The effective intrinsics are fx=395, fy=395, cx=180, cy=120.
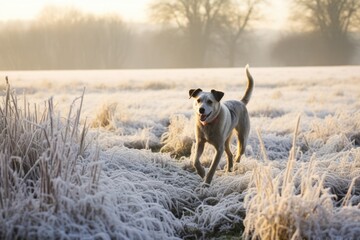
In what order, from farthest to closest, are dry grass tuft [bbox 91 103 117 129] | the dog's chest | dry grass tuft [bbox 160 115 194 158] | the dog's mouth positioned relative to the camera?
dry grass tuft [bbox 91 103 117 129] < dry grass tuft [bbox 160 115 194 158] < the dog's chest < the dog's mouth

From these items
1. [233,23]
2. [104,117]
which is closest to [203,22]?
[233,23]

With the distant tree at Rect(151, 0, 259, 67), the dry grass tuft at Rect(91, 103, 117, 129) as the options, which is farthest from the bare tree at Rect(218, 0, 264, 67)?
the dry grass tuft at Rect(91, 103, 117, 129)

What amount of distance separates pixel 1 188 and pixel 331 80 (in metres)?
18.1

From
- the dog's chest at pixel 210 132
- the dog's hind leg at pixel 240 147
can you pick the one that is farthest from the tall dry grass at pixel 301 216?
the dog's hind leg at pixel 240 147

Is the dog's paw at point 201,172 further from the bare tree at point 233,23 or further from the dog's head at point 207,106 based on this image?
the bare tree at point 233,23

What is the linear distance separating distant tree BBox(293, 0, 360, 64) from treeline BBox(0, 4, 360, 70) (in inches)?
6.0

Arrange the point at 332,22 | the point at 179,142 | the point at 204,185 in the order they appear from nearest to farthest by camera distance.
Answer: the point at 204,185 → the point at 179,142 → the point at 332,22

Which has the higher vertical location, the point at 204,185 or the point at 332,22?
the point at 332,22

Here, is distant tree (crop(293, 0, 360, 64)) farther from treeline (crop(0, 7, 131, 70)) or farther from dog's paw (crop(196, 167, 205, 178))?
dog's paw (crop(196, 167, 205, 178))

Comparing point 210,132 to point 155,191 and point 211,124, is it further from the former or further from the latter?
point 155,191

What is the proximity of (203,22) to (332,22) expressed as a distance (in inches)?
632

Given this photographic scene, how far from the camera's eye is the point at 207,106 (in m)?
4.50

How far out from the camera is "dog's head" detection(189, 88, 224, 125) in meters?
4.49

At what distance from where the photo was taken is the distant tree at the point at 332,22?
43406 mm
